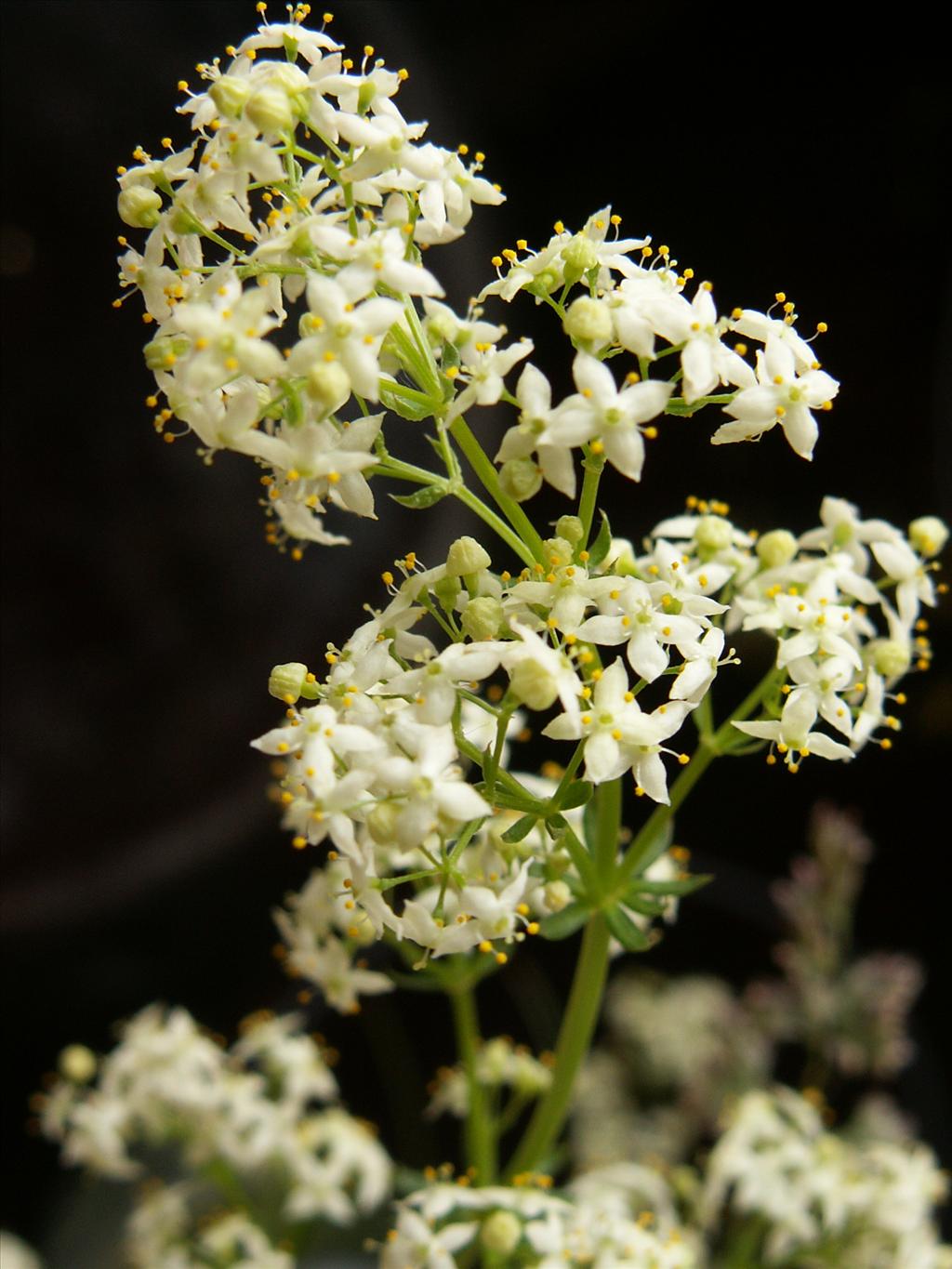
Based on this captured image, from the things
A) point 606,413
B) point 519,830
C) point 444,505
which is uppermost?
point 444,505

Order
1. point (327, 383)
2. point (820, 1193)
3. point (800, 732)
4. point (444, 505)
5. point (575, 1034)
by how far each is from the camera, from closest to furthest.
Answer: point (327, 383), point (800, 732), point (575, 1034), point (820, 1193), point (444, 505)

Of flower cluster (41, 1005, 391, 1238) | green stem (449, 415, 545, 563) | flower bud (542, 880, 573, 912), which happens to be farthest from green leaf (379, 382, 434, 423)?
flower cluster (41, 1005, 391, 1238)

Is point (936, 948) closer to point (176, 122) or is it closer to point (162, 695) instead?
point (162, 695)

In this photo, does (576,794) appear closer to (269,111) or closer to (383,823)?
(383,823)

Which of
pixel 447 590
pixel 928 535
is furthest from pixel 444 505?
pixel 447 590

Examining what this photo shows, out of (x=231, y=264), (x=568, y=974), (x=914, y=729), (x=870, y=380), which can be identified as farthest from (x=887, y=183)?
(x=231, y=264)

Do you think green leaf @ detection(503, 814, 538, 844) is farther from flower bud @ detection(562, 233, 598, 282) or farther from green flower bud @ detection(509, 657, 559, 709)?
flower bud @ detection(562, 233, 598, 282)
